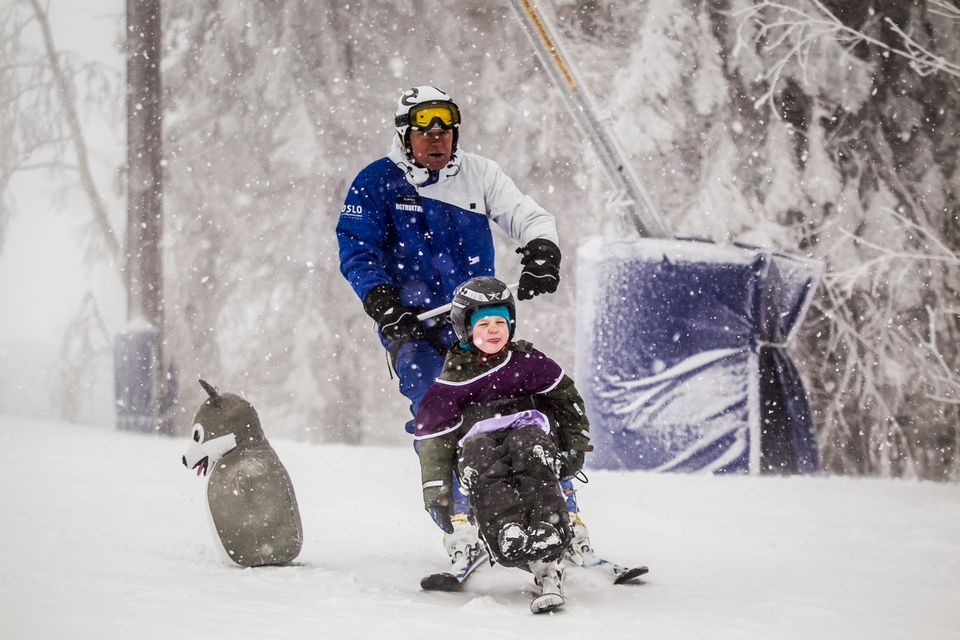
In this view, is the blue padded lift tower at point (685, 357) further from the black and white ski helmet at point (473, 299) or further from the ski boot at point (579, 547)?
the black and white ski helmet at point (473, 299)

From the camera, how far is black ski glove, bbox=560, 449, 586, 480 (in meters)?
2.79

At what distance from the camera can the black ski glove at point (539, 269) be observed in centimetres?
297

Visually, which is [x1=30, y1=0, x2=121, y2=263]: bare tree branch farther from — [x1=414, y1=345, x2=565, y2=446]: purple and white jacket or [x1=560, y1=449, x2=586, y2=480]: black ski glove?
[x1=560, y1=449, x2=586, y2=480]: black ski glove

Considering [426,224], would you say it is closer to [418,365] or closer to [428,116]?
[428,116]

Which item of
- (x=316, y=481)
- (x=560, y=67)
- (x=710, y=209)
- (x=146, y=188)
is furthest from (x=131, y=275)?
(x=710, y=209)

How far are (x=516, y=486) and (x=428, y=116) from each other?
1260 millimetres

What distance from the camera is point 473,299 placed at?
279cm

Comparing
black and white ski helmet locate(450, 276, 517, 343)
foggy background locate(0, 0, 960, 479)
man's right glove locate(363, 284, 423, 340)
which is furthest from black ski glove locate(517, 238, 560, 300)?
foggy background locate(0, 0, 960, 479)

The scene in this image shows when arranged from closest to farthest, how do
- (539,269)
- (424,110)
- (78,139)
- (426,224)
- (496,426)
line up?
(496,426)
(539,269)
(424,110)
(426,224)
(78,139)

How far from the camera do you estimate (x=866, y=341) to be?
22.1ft

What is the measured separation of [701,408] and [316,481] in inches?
86.1

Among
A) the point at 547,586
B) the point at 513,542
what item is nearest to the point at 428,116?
the point at 513,542

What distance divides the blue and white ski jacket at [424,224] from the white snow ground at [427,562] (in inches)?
38.6

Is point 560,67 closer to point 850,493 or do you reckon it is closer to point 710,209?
point 710,209
